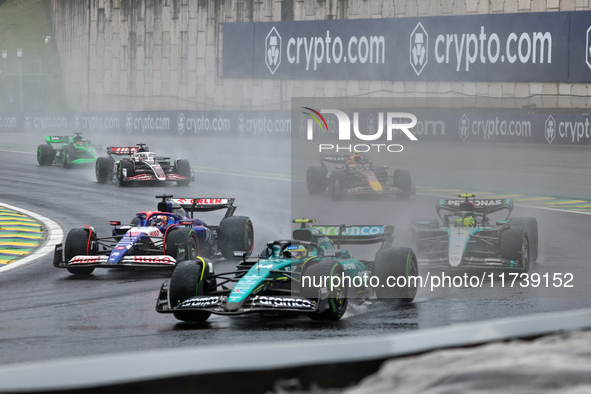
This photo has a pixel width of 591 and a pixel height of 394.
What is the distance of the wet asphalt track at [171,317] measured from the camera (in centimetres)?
783

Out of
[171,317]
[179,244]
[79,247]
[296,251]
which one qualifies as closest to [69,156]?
[79,247]

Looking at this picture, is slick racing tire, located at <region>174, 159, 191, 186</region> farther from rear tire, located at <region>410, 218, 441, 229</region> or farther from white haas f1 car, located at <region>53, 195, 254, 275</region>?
rear tire, located at <region>410, 218, 441, 229</region>

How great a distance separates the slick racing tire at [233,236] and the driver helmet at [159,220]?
0.93 metres

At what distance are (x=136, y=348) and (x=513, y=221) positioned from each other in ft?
22.2

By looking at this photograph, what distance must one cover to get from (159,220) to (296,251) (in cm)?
410

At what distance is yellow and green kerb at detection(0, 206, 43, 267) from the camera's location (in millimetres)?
13883

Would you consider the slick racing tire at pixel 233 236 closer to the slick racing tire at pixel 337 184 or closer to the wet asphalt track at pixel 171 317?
the wet asphalt track at pixel 171 317

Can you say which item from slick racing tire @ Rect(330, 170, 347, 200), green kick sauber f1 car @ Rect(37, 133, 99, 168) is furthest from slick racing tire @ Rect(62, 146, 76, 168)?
slick racing tire @ Rect(330, 170, 347, 200)

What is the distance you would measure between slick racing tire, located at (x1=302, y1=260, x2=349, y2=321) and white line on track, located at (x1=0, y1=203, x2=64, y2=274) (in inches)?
230

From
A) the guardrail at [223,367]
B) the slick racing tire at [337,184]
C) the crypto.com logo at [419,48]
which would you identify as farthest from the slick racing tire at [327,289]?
the crypto.com logo at [419,48]

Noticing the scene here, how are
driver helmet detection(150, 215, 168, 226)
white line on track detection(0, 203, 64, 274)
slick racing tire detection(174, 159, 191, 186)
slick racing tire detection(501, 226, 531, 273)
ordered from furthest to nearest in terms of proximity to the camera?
slick racing tire detection(174, 159, 191, 186)
white line on track detection(0, 203, 64, 274)
driver helmet detection(150, 215, 168, 226)
slick racing tire detection(501, 226, 531, 273)

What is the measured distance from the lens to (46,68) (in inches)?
3014

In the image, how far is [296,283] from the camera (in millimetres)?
8820

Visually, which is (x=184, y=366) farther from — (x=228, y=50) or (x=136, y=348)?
(x=228, y=50)
